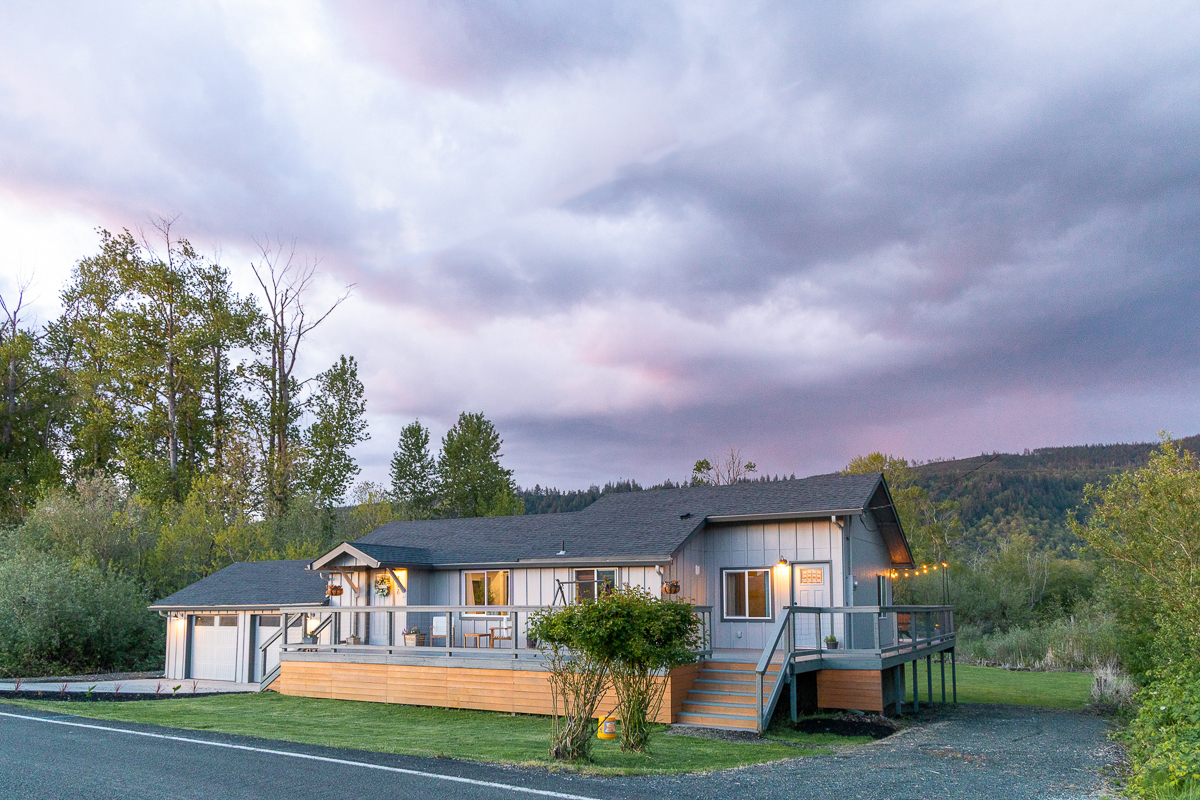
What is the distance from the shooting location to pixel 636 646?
10758 millimetres

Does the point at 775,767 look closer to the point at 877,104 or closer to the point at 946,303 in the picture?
the point at 877,104

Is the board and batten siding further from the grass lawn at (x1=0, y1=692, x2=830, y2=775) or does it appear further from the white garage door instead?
the white garage door

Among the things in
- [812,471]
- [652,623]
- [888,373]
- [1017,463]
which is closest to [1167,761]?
[652,623]

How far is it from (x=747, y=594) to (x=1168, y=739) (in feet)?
32.2

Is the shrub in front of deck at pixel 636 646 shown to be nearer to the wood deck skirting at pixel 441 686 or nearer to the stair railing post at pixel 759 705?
the stair railing post at pixel 759 705

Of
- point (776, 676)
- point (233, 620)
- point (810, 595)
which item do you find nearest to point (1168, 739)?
point (776, 676)

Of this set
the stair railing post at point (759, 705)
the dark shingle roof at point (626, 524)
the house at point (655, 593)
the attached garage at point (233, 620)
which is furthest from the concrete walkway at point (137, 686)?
the stair railing post at point (759, 705)

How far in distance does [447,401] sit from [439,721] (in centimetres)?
3151

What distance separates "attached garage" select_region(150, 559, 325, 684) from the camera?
21.7m

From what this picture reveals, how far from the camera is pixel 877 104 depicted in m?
17.2

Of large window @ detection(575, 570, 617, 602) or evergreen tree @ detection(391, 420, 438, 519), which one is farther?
evergreen tree @ detection(391, 420, 438, 519)

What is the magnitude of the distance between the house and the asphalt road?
11.5 ft

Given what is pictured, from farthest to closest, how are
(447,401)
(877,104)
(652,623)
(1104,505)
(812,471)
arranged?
(812,471) → (447,401) → (877,104) → (1104,505) → (652,623)

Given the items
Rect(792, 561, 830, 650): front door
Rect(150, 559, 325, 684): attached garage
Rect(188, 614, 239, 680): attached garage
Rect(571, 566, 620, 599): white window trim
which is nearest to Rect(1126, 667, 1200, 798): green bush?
Rect(792, 561, 830, 650): front door
